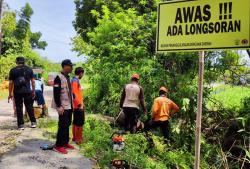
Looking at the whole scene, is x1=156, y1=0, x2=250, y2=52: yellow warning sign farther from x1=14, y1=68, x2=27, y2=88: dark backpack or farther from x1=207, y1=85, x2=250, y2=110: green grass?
x1=207, y1=85, x2=250, y2=110: green grass

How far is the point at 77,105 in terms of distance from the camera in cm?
953

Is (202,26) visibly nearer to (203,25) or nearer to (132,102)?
(203,25)

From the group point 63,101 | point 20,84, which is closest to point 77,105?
point 63,101

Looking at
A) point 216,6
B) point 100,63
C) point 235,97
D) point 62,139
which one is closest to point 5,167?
point 62,139

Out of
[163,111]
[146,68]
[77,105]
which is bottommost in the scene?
[163,111]

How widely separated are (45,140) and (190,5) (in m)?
5.48

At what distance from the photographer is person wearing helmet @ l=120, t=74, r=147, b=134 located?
36.3ft

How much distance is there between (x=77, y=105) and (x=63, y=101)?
0.75 metres

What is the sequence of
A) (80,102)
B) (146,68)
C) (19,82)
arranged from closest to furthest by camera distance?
(80,102) < (19,82) < (146,68)

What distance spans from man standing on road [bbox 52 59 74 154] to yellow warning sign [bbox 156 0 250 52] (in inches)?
136

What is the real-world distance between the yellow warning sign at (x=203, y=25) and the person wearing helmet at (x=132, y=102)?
534 cm

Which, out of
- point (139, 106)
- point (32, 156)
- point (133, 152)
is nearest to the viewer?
point (32, 156)

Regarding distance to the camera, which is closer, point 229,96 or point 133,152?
point 133,152

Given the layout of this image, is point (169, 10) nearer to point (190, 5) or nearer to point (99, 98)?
point (190, 5)
